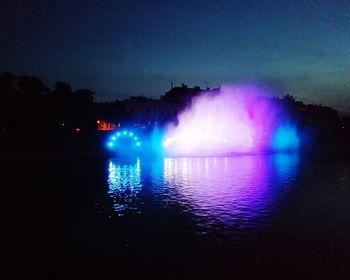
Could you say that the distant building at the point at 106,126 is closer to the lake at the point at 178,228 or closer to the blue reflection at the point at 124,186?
the blue reflection at the point at 124,186

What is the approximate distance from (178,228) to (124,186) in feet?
41.2

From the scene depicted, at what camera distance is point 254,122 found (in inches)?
3465

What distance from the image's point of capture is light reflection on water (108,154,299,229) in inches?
758

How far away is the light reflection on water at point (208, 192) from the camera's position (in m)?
19.2

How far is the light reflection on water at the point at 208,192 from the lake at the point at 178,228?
0.07m

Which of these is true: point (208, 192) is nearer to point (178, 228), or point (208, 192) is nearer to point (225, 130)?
point (178, 228)

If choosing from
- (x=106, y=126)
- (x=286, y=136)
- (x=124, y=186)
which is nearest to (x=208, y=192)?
(x=124, y=186)

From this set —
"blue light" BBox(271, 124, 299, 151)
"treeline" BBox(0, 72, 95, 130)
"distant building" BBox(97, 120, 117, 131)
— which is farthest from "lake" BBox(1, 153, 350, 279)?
"blue light" BBox(271, 124, 299, 151)

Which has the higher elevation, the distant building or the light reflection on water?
the distant building

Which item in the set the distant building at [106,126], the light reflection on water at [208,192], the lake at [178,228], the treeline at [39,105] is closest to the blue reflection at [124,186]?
the light reflection on water at [208,192]

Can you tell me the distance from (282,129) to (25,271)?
105 m

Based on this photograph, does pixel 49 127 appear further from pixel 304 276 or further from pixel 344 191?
pixel 304 276

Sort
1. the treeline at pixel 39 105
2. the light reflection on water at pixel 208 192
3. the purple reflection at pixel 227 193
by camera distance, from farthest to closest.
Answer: the treeline at pixel 39 105 → the light reflection on water at pixel 208 192 → the purple reflection at pixel 227 193

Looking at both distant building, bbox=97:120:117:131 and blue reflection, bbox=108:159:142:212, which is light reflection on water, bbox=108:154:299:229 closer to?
blue reflection, bbox=108:159:142:212
